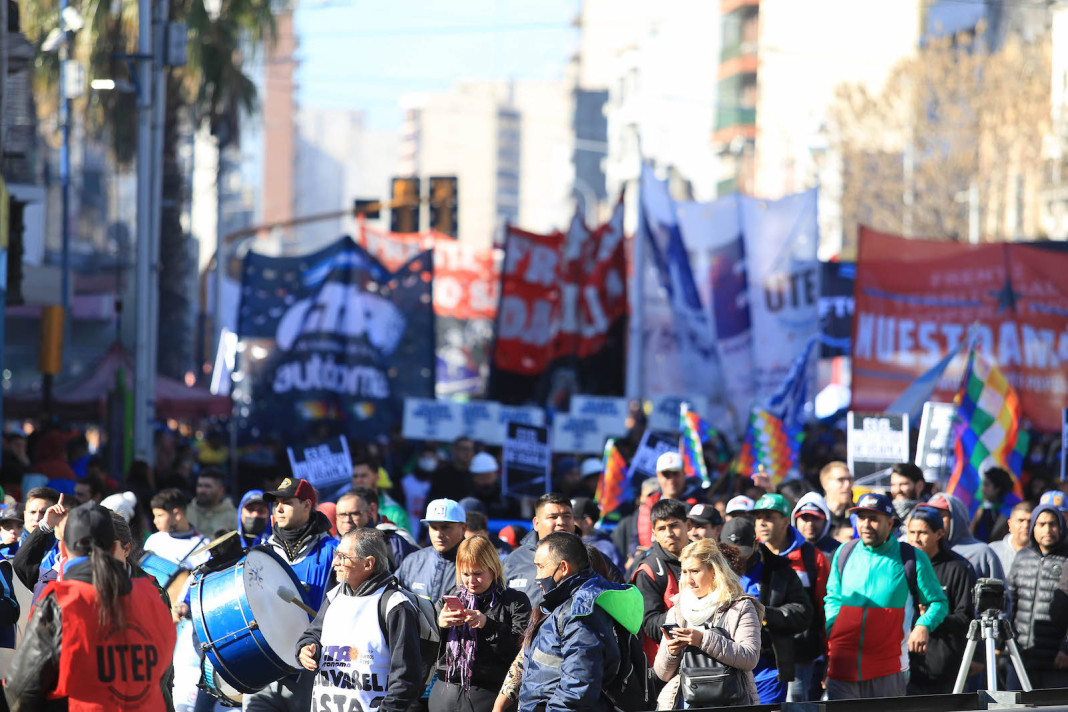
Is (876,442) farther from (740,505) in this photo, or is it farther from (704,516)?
(704,516)

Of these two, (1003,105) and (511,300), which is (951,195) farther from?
(511,300)

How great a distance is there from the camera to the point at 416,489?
1435 centimetres

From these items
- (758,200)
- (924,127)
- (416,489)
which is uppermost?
(924,127)

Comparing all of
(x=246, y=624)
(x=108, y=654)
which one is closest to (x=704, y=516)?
(x=246, y=624)

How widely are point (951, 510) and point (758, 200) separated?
12.1 metres

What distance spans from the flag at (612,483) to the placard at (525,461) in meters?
1.27

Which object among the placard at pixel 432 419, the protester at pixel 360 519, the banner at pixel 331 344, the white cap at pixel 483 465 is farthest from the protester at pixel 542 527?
the banner at pixel 331 344

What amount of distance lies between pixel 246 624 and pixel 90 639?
1.90 m

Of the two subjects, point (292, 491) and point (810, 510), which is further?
point (810, 510)

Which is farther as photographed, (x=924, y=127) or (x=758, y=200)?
(x=924, y=127)

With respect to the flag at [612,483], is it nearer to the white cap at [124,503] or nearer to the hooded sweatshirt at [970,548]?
the hooded sweatshirt at [970,548]

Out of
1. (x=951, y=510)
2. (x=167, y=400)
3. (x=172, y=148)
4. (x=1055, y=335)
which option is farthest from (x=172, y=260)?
(x=951, y=510)

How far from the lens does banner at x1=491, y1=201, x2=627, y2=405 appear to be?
20.4 meters

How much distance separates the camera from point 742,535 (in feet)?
24.6
